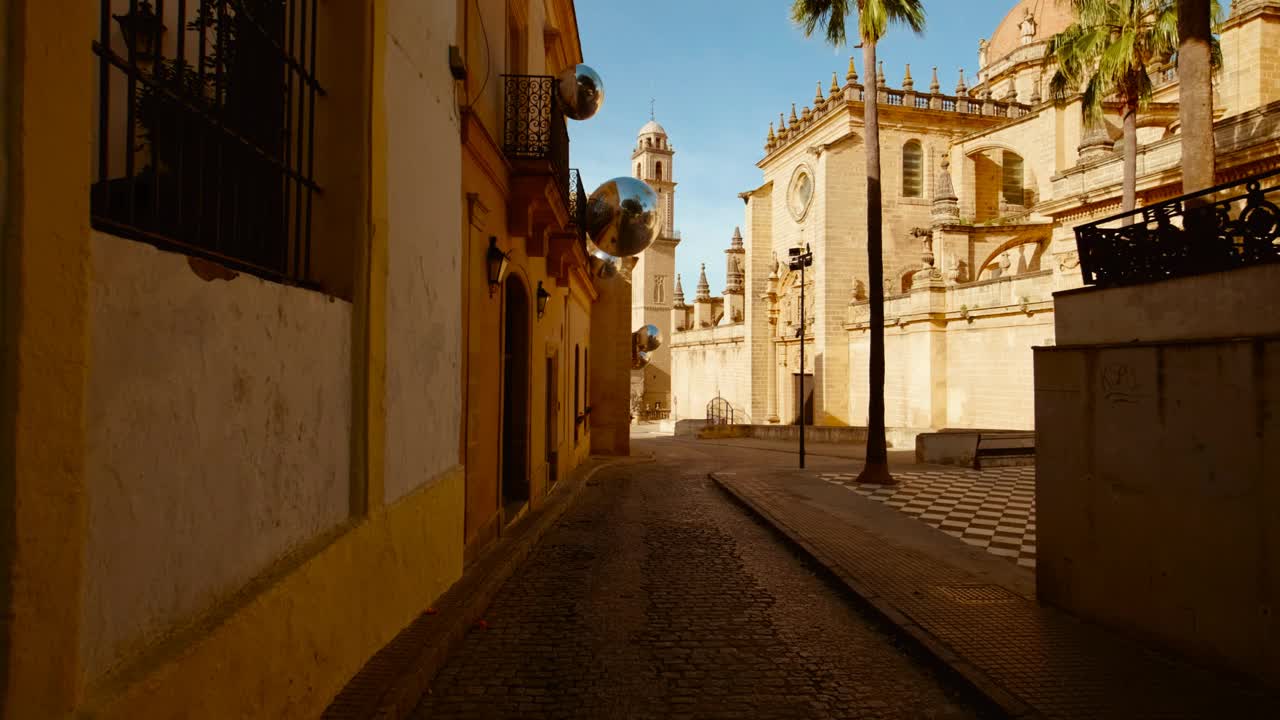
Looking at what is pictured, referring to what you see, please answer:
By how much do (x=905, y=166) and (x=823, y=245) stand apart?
571 cm

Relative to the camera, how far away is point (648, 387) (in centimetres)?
6172

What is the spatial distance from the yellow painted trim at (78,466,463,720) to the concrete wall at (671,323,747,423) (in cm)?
3451

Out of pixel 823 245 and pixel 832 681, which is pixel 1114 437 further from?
pixel 823 245

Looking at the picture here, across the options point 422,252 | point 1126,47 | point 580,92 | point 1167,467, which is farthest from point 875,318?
point 422,252

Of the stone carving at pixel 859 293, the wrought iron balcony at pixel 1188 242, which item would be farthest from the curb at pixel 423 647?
the stone carving at pixel 859 293

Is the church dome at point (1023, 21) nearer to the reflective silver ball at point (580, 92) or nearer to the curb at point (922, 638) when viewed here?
the reflective silver ball at point (580, 92)

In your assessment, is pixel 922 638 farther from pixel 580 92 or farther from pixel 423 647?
pixel 580 92

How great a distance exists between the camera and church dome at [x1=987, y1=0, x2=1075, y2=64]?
40.8 meters

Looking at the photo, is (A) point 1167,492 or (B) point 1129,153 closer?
(A) point 1167,492

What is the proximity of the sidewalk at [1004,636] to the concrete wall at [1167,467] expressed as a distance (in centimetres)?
28

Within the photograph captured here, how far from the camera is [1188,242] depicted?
518cm

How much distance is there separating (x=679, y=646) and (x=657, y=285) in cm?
5864

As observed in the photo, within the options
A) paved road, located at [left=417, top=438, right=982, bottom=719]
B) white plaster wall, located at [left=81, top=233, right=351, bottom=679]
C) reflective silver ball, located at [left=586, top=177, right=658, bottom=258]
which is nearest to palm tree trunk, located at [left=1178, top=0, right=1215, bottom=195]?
paved road, located at [left=417, top=438, right=982, bottom=719]

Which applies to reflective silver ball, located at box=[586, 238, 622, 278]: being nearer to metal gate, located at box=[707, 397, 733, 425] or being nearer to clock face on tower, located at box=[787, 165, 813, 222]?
clock face on tower, located at box=[787, 165, 813, 222]
